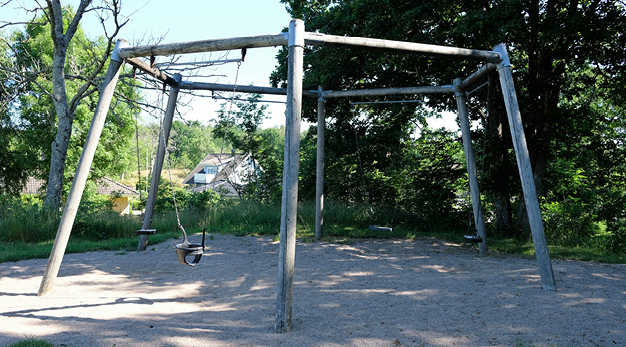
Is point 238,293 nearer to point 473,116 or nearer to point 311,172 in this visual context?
point 473,116

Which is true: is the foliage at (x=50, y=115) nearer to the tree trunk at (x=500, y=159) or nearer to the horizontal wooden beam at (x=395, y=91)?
the horizontal wooden beam at (x=395, y=91)

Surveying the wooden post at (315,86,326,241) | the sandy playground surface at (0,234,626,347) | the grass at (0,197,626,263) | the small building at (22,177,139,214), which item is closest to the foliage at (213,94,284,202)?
the grass at (0,197,626,263)

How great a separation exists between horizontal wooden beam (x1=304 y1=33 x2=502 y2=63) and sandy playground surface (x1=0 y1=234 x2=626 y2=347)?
2.85 metres

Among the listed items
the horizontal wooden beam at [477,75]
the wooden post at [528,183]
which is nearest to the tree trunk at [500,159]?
the horizontal wooden beam at [477,75]

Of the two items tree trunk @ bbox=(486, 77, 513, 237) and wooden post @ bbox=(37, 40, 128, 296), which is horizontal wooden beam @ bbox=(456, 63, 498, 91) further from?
wooden post @ bbox=(37, 40, 128, 296)

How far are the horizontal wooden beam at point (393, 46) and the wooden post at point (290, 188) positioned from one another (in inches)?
11.1

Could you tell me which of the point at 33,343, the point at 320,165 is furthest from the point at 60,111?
the point at 33,343

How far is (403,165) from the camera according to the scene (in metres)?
12.2

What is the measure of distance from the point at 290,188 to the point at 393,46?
2.19 m

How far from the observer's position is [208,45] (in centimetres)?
489

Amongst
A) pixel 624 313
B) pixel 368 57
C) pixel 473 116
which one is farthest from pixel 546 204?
pixel 624 313

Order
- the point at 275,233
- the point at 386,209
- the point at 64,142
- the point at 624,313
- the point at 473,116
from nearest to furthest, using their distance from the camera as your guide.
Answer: the point at 624,313
the point at 275,233
the point at 473,116
the point at 386,209
the point at 64,142

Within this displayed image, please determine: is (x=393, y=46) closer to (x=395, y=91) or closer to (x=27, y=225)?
(x=395, y=91)

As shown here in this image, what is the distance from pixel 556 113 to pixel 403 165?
4.33 metres
